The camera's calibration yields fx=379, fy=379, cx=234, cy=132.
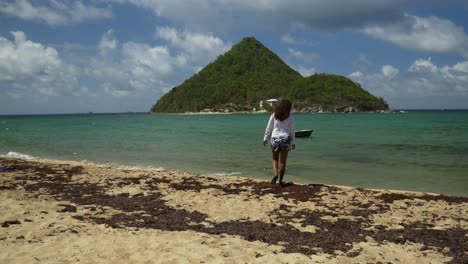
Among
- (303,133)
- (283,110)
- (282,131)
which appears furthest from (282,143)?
(303,133)

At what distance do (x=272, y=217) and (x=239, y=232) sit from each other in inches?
50.8

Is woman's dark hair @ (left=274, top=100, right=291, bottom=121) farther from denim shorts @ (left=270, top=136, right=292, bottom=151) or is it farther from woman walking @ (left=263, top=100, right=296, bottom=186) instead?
denim shorts @ (left=270, top=136, right=292, bottom=151)

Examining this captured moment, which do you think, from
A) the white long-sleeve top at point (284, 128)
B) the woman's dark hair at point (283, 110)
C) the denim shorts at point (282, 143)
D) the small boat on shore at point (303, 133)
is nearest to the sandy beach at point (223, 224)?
the denim shorts at point (282, 143)

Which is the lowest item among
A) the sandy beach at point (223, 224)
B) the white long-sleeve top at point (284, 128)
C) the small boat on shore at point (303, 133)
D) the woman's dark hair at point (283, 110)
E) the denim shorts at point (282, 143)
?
the sandy beach at point (223, 224)

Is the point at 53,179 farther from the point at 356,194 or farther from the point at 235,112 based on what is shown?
the point at 235,112

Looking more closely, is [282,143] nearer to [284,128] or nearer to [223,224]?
[284,128]

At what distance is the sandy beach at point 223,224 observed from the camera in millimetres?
6039

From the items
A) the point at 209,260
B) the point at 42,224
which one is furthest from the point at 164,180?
the point at 209,260

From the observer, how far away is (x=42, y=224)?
7430mm

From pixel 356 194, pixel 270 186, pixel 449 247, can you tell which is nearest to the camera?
pixel 449 247

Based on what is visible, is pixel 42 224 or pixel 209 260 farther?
pixel 42 224

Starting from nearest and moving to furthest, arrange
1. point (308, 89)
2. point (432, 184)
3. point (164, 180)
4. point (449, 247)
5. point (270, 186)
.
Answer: point (449, 247) < point (270, 186) < point (164, 180) < point (432, 184) < point (308, 89)

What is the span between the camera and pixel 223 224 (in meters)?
7.71

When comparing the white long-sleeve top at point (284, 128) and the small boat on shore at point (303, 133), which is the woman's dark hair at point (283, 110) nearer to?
the white long-sleeve top at point (284, 128)
